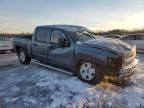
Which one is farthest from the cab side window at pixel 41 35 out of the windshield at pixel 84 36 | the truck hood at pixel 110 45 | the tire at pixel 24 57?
the truck hood at pixel 110 45

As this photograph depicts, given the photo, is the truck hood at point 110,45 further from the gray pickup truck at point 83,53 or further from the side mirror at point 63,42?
the side mirror at point 63,42

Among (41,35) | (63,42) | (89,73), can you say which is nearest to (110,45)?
(89,73)

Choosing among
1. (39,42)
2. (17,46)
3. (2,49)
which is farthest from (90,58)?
(2,49)

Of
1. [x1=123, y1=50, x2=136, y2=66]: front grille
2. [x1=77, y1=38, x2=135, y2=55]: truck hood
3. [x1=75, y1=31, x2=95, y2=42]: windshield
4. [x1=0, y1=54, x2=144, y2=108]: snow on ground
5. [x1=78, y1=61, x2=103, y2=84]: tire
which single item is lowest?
[x1=0, y1=54, x2=144, y2=108]: snow on ground

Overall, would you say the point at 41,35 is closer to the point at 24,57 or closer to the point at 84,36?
the point at 24,57

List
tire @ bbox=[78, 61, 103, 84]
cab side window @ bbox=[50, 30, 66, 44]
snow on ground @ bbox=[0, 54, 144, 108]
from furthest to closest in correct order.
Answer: cab side window @ bbox=[50, 30, 66, 44] < tire @ bbox=[78, 61, 103, 84] < snow on ground @ bbox=[0, 54, 144, 108]

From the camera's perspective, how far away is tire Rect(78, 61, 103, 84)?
696 centimetres

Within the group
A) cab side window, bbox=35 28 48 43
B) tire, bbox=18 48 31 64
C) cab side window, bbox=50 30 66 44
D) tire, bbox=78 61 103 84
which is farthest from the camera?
tire, bbox=18 48 31 64

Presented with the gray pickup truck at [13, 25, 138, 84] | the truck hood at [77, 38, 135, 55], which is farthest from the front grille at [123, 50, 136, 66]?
the truck hood at [77, 38, 135, 55]

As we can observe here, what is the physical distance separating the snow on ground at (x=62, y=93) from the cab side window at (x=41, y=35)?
5.16 ft

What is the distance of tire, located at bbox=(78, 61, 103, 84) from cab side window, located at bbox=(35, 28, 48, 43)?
2.22 m

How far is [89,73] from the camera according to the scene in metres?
7.18

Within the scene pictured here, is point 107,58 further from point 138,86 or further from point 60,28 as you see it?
point 60,28

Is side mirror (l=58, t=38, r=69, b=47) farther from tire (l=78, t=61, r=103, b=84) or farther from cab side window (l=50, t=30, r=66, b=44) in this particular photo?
tire (l=78, t=61, r=103, b=84)
